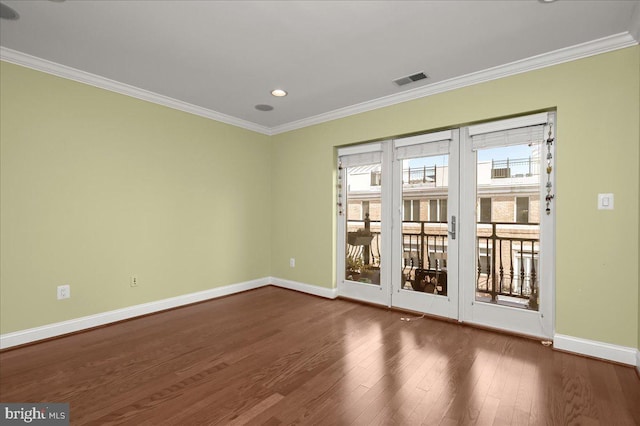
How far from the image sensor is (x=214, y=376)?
2.25 m

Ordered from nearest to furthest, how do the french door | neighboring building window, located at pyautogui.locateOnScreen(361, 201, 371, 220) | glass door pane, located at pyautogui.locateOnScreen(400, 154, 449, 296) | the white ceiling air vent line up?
the french door → the white ceiling air vent → glass door pane, located at pyautogui.locateOnScreen(400, 154, 449, 296) → neighboring building window, located at pyautogui.locateOnScreen(361, 201, 371, 220)

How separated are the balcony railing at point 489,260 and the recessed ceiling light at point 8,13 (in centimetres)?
386

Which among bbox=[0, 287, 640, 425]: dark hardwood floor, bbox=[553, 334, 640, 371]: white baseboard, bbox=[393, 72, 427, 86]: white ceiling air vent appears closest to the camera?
bbox=[0, 287, 640, 425]: dark hardwood floor

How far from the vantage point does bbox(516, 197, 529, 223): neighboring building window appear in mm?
3000

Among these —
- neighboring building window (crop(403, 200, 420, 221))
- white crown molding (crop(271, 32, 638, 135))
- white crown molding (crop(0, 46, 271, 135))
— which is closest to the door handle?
neighboring building window (crop(403, 200, 420, 221))

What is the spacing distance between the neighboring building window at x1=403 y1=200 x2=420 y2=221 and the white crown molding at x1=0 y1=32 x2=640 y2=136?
4.02ft

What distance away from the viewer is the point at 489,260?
3.24m

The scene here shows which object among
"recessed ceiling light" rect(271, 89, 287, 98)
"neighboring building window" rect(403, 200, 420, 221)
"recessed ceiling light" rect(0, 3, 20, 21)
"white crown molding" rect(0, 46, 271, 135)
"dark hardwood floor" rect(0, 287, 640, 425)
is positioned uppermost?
"recessed ceiling light" rect(0, 3, 20, 21)

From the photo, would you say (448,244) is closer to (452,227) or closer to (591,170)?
(452,227)

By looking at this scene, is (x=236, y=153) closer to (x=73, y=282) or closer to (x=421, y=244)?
(x=73, y=282)

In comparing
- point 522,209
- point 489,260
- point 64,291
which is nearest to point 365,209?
point 489,260

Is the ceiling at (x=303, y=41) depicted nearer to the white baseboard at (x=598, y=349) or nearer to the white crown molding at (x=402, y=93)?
the white crown molding at (x=402, y=93)

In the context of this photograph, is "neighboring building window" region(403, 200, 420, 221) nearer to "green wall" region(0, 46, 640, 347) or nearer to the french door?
the french door

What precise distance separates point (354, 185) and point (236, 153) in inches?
73.6
